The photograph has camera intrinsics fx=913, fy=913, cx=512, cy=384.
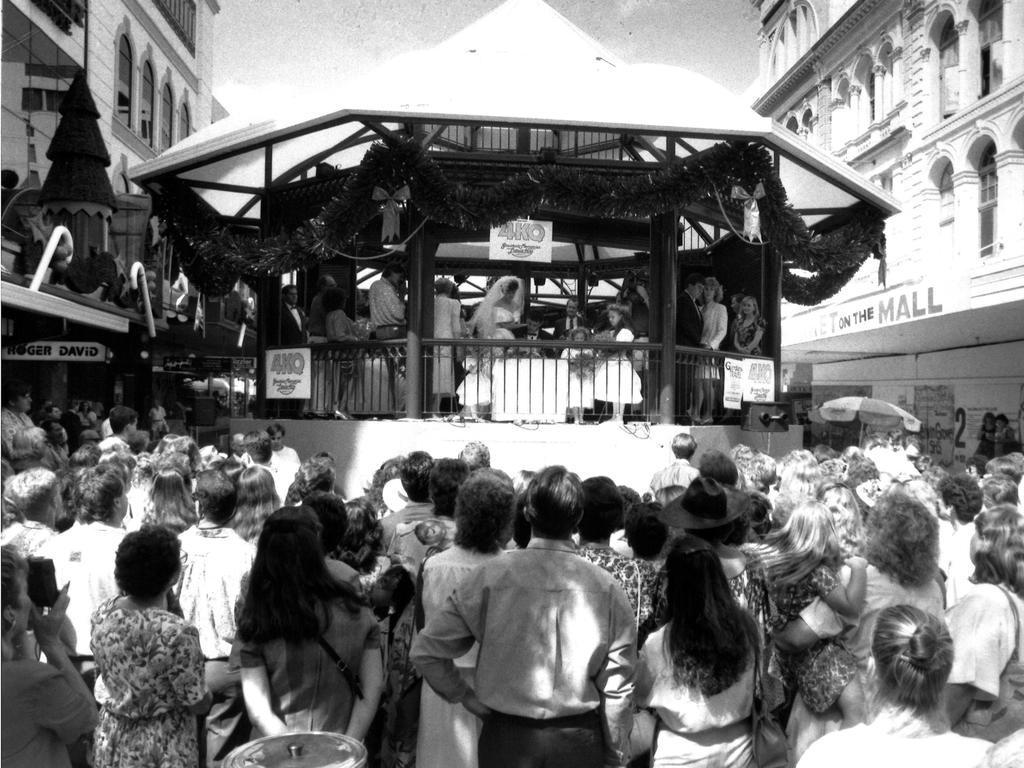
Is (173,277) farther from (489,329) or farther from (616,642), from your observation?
(616,642)

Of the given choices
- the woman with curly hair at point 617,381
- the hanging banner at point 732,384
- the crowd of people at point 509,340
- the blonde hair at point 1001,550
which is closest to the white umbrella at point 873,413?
Result: the crowd of people at point 509,340

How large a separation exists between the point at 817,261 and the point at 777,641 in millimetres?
9657

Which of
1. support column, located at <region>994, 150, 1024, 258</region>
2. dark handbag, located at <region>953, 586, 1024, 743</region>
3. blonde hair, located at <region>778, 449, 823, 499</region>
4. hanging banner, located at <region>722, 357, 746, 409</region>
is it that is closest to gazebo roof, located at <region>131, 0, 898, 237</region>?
hanging banner, located at <region>722, 357, 746, 409</region>

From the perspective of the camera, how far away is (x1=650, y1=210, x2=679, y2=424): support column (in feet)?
38.8

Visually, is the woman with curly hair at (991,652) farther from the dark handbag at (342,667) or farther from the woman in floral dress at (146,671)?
the woman in floral dress at (146,671)

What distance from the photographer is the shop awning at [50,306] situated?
10398 millimetres

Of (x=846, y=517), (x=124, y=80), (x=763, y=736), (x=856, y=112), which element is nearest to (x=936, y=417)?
(x=856, y=112)

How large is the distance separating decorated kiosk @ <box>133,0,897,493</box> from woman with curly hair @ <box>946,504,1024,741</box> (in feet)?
24.7

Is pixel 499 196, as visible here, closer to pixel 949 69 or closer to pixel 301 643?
pixel 301 643

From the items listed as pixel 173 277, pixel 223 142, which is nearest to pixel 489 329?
pixel 223 142

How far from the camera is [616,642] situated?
3227 mm

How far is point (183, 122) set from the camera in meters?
31.1

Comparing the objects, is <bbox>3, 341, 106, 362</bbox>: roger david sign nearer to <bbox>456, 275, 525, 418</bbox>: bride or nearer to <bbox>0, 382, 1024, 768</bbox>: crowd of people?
<bbox>456, 275, 525, 418</bbox>: bride

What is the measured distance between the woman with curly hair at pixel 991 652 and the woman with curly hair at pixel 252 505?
3.25 meters
